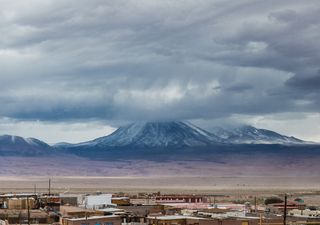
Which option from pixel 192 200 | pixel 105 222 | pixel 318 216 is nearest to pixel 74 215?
pixel 105 222

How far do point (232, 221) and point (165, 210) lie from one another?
26303mm

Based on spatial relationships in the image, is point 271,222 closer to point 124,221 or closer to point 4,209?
point 124,221

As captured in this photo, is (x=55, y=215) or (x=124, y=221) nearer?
(x=124, y=221)

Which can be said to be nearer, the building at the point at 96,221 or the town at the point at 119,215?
the building at the point at 96,221

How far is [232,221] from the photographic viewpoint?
68.4 m

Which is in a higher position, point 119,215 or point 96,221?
point 119,215

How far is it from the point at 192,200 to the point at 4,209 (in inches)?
2056

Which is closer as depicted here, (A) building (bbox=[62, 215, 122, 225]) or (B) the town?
(A) building (bbox=[62, 215, 122, 225])

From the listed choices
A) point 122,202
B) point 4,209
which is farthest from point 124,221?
point 122,202

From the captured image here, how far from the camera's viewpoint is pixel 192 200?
13438 centimetres

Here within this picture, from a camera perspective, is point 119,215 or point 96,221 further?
point 119,215

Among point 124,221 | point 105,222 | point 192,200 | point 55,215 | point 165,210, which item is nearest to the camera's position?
point 105,222

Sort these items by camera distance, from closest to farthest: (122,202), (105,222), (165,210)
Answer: (105,222)
(165,210)
(122,202)

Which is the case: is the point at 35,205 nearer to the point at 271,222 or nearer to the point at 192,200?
the point at 271,222
